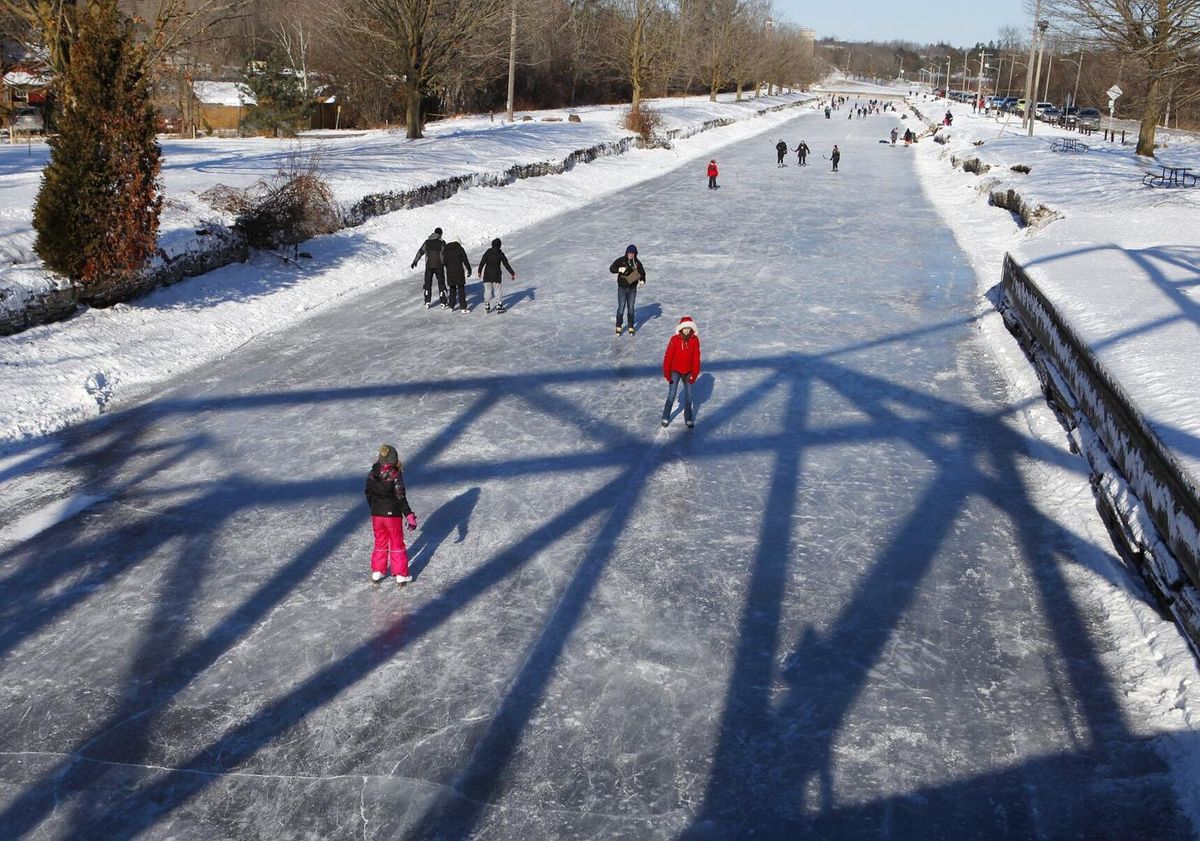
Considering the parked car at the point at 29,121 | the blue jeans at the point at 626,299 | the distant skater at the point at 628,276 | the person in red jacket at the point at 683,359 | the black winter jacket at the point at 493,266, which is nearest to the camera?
the person in red jacket at the point at 683,359

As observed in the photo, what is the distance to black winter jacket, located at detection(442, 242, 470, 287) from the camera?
1490cm

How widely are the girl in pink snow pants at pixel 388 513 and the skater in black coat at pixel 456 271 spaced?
827cm

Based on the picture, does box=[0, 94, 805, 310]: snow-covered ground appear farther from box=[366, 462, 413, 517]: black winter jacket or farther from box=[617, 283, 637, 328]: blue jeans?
box=[366, 462, 413, 517]: black winter jacket

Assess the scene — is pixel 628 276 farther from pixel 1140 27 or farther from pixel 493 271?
pixel 1140 27

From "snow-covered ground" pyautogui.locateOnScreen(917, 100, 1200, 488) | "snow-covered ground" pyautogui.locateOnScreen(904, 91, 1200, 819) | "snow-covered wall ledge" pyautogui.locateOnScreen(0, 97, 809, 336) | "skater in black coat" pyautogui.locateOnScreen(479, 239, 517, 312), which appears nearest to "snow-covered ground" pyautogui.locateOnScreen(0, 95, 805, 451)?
"snow-covered wall ledge" pyautogui.locateOnScreen(0, 97, 809, 336)

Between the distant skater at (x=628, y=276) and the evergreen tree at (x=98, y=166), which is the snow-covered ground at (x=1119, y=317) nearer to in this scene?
the distant skater at (x=628, y=276)

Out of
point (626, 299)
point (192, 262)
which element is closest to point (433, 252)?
point (626, 299)

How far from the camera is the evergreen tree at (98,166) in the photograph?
12.9 m

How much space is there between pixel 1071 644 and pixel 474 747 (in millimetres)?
4009

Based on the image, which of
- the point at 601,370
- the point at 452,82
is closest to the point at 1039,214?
the point at 601,370

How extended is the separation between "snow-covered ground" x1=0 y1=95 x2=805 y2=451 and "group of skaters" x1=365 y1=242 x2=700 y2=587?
2579 mm

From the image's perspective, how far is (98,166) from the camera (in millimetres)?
13250

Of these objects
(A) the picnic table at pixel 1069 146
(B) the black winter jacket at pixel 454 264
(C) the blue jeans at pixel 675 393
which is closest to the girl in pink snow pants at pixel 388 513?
(C) the blue jeans at pixel 675 393

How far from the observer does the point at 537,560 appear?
24.7 ft
